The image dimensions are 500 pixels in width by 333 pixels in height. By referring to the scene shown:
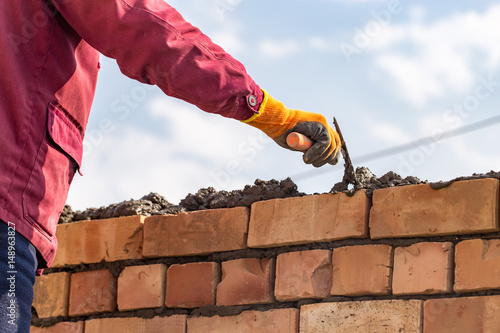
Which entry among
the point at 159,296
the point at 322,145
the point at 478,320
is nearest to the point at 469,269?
the point at 478,320

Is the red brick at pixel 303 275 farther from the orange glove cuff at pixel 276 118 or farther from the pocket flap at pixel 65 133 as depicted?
the pocket flap at pixel 65 133

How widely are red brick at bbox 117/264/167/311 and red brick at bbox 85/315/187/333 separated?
7 centimetres

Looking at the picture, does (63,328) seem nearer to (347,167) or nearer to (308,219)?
(308,219)

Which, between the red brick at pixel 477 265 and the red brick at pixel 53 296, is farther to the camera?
the red brick at pixel 53 296

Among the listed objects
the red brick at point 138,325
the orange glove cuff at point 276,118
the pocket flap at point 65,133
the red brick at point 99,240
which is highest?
the orange glove cuff at point 276,118

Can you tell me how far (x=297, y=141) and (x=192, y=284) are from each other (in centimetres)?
112

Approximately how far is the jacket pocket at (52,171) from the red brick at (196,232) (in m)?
1.20

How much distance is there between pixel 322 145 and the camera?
8.20 feet

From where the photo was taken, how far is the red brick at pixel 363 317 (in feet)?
8.52

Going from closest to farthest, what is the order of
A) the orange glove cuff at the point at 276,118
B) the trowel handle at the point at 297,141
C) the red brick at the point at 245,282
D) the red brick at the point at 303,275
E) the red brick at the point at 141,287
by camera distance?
the orange glove cuff at the point at 276,118 < the trowel handle at the point at 297,141 < the red brick at the point at 303,275 < the red brick at the point at 245,282 < the red brick at the point at 141,287

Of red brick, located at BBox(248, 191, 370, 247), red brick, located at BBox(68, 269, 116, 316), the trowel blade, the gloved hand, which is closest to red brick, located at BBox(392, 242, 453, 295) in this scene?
red brick, located at BBox(248, 191, 370, 247)

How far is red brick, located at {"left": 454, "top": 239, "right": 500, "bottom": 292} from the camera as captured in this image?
8.13 feet

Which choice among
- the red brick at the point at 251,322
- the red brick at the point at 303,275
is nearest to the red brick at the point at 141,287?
the red brick at the point at 251,322

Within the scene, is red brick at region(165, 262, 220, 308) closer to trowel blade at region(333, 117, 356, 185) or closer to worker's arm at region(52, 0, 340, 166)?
trowel blade at region(333, 117, 356, 185)
